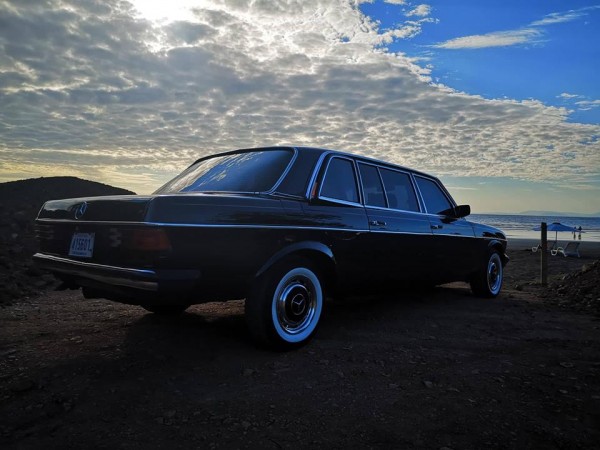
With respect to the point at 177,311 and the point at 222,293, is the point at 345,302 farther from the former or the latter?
the point at 222,293

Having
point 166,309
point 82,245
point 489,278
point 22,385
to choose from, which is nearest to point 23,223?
point 166,309

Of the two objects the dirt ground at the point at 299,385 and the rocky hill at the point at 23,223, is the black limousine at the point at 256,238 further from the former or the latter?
the rocky hill at the point at 23,223

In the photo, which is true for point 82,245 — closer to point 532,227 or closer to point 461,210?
point 461,210

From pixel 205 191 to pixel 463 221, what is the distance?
374 centimetres

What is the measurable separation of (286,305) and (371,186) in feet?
5.45

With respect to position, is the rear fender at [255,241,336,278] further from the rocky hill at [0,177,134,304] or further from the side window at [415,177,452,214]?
the rocky hill at [0,177,134,304]

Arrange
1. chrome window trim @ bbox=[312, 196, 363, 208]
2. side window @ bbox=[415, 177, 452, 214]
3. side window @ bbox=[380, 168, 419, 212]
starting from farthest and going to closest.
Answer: side window @ bbox=[415, 177, 452, 214]
side window @ bbox=[380, 168, 419, 212]
chrome window trim @ bbox=[312, 196, 363, 208]

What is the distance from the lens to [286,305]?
328cm

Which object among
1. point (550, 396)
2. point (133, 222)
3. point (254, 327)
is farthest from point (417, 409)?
point (133, 222)

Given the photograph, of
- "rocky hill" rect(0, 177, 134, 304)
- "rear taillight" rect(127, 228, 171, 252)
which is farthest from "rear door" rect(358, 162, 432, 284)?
"rocky hill" rect(0, 177, 134, 304)

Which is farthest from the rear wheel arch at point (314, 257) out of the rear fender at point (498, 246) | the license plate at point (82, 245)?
the rear fender at point (498, 246)

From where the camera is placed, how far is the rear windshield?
137 inches

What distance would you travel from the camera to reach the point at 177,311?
4.48m

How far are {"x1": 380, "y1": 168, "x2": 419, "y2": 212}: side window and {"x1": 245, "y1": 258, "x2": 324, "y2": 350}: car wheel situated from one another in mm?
1524
